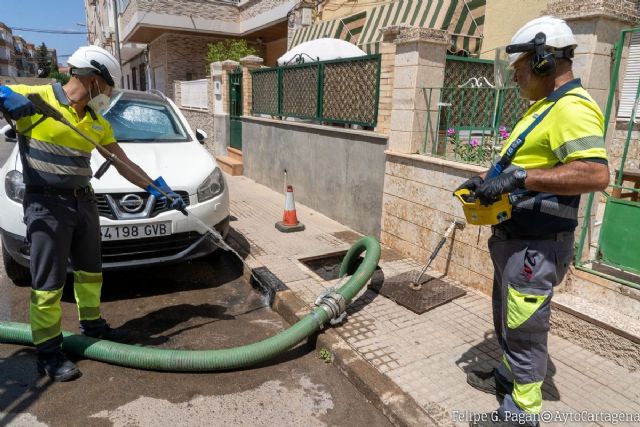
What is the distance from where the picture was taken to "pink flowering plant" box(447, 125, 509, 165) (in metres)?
4.49

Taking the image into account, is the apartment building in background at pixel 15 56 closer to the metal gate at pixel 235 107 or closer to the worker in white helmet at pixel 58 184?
the metal gate at pixel 235 107

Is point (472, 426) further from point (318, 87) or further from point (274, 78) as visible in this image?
point (274, 78)

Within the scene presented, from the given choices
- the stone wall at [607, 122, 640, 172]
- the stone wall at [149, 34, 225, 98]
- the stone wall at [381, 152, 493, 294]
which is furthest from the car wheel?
the stone wall at [149, 34, 225, 98]

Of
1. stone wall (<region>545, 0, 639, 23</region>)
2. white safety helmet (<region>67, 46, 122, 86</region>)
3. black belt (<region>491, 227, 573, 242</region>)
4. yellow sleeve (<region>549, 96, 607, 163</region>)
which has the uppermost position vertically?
stone wall (<region>545, 0, 639, 23</region>)

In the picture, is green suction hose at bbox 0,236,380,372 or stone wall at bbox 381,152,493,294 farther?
stone wall at bbox 381,152,493,294

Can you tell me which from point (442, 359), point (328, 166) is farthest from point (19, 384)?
point (328, 166)

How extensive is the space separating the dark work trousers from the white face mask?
0.58 m

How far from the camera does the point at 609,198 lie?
333cm

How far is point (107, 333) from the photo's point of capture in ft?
11.2

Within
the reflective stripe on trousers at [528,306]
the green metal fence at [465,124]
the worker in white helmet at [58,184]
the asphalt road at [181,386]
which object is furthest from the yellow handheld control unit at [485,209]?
the worker in white helmet at [58,184]

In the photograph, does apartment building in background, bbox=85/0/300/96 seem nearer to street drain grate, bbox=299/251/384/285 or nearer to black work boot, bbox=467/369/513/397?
street drain grate, bbox=299/251/384/285

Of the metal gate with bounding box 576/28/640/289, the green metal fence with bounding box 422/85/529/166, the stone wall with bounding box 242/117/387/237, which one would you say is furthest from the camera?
the stone wall with bounding box 242/117/387/237

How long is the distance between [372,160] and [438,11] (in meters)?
5.58

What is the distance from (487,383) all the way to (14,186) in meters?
3.88
